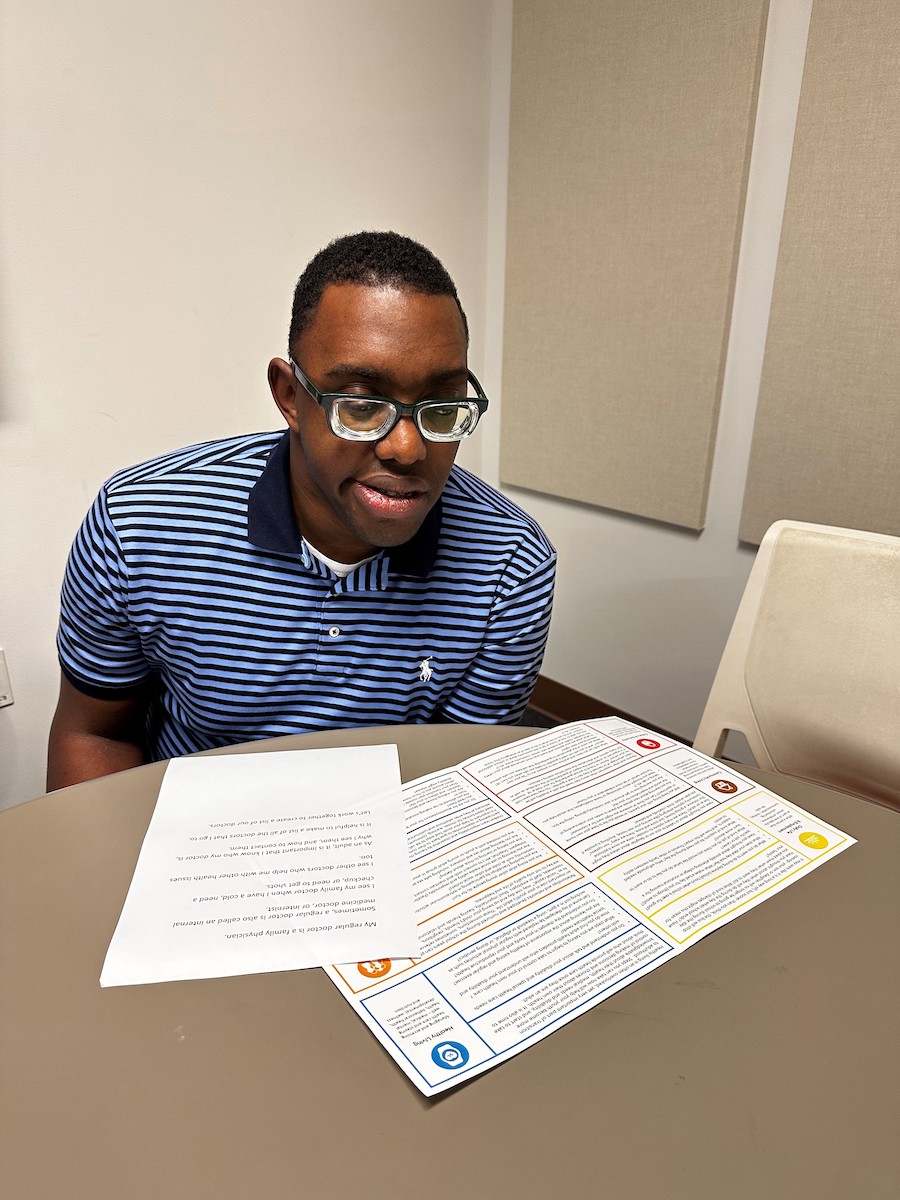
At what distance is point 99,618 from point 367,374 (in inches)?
18.7

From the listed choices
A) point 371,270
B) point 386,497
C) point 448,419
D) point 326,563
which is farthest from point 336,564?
point 371,270

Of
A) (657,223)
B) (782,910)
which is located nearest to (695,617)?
(657,223)

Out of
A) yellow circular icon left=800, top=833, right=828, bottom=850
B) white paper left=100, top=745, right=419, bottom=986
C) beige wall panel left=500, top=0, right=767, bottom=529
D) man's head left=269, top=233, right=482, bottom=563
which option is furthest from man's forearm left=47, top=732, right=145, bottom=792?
beige wall panel left=500, top=0, right=767, bottom=529

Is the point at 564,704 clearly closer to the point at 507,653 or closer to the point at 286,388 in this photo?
the point at 507,653

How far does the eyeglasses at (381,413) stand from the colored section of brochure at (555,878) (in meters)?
0.38

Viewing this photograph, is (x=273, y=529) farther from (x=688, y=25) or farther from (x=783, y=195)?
(x=688, y=25)

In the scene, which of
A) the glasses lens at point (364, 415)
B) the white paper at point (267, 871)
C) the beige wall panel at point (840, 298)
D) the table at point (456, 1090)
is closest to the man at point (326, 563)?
the glasses lens at point (364, 415)

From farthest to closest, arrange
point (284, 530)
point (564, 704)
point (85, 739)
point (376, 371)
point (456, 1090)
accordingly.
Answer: point (564, 704) → point (85, 739) → point (284, 530) → point (376, 371) → point (456, 1090)

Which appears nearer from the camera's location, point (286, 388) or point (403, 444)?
point (403, 444)

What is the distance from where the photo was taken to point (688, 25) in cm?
190

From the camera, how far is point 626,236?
83.4 inches

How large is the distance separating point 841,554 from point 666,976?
2.40 ft

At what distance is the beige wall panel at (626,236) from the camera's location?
191 cm

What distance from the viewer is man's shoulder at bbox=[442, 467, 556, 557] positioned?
119 centimetres
